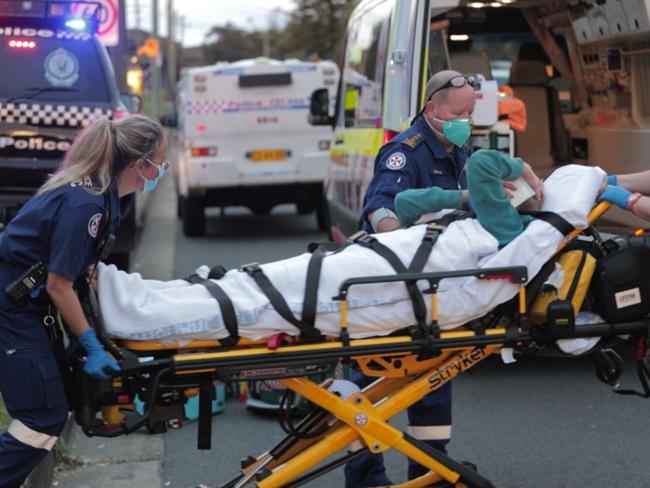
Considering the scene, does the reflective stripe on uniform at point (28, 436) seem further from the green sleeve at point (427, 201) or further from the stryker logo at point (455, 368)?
the green sleeve at point (427, 201)

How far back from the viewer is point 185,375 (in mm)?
3963

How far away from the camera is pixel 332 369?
13.2 feet

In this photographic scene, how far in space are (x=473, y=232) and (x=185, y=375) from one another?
44.2 inches

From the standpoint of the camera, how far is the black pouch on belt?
419 centimetres

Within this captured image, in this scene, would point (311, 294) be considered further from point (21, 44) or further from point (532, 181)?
point (21, 44)

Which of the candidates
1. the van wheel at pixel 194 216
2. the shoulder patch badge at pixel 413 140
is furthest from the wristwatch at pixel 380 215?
the van wheel at pixel 194 216

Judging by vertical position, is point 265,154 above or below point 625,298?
below

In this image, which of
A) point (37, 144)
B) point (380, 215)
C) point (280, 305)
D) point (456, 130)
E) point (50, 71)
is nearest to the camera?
point (280, 305)

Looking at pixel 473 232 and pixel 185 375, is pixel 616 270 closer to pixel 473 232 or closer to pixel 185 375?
pixel 473 232

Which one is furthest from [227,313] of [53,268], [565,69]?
[565,69]

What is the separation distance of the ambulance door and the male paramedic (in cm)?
193

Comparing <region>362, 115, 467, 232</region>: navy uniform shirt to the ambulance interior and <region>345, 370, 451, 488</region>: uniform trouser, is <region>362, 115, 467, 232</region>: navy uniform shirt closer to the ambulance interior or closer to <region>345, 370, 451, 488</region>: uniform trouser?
<region>345, 370, 451, 488</region>: uniform trouser

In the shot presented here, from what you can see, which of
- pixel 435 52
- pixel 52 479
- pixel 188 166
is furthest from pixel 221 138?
pixel 52 479

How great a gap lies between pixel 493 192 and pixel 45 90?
19.1ft
